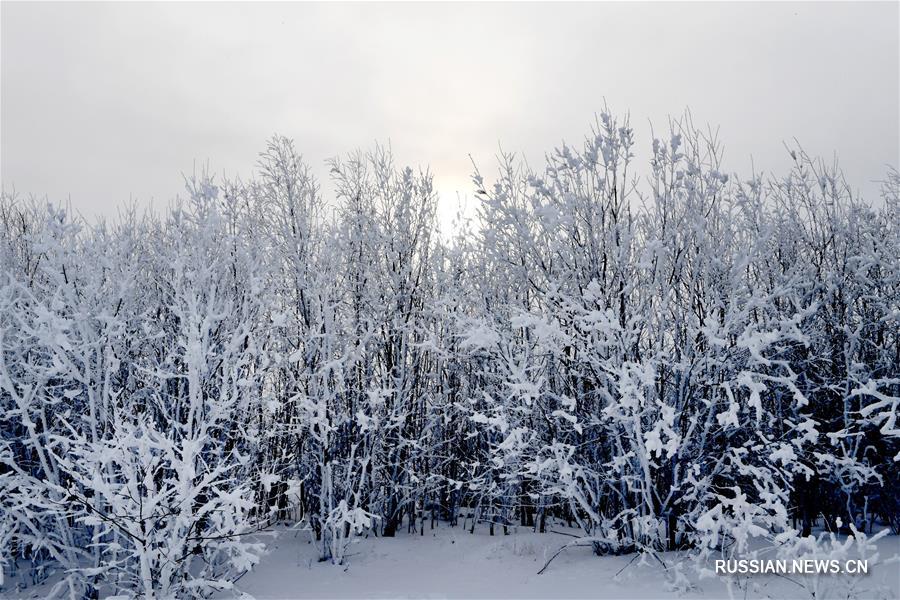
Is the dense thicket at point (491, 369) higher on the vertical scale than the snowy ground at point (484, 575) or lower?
higher

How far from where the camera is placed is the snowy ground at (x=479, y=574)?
7473 mm

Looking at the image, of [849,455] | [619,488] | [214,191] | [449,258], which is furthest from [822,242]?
[214,191]

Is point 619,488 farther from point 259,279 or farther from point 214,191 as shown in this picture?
point 214,191

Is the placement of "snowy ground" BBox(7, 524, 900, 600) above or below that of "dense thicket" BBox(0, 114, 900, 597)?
below

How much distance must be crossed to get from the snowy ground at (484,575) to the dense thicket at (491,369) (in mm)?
510

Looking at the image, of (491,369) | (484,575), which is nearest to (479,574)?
(484,575)

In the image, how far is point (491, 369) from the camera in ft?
40.6

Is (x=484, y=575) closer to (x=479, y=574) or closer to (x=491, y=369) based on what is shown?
Result: (x=479, y=574)

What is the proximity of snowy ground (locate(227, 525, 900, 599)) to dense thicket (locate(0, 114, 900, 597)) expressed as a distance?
1.72 ft

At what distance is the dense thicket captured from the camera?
7992 mm

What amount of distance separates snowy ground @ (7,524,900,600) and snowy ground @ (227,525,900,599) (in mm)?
14

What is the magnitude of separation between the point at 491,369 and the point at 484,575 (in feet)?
13.8

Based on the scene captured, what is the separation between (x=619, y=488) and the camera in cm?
953

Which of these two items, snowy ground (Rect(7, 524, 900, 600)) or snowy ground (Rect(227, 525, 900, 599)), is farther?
snowy ground (Rect(227, 525, 900, 599))
